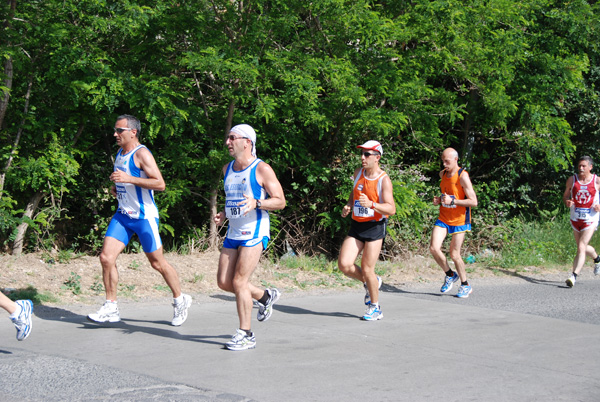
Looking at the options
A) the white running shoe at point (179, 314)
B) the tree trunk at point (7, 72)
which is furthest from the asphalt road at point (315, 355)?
the tree trunk at point (7, 72)

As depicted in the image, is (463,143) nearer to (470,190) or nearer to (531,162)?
(531,162)

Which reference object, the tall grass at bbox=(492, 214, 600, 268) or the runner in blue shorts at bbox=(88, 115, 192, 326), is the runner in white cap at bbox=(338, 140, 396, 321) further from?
the tall grass at bbox=(492, 214, 600, 268)

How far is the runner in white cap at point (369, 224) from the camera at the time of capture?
24.3ft

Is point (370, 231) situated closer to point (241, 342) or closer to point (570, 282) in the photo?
point (241, 342)

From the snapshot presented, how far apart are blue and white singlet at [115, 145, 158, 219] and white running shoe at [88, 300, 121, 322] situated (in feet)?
2.86

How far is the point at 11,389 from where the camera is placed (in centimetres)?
453

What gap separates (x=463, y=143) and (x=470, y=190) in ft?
16.2

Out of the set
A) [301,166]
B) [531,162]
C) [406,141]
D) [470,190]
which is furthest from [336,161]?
[531,162]

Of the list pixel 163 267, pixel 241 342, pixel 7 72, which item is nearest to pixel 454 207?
pixel 163 267

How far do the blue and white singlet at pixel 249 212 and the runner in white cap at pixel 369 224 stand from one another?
1555 millimetres

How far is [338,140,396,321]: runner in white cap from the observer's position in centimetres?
740

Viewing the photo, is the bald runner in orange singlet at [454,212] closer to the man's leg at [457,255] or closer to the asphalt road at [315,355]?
the man's leg at [457,255]

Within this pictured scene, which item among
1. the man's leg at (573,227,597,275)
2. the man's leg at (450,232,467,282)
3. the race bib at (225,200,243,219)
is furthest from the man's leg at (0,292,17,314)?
the man's leg at (573,227,597,275)

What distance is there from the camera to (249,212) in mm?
5988
